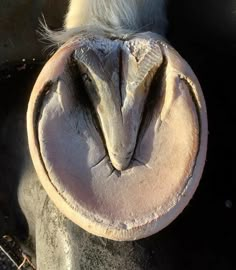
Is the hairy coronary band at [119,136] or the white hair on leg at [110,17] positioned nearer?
the hairy coronary band at [119,136]

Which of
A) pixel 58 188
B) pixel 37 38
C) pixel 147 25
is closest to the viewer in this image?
pixel 58 188

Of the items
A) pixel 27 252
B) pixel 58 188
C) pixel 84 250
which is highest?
pixel 58 188

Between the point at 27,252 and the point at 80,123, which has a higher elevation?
the point at 80,123

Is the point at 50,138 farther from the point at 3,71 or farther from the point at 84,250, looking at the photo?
the point at 3,71

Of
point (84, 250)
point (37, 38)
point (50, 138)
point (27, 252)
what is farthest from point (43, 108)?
point (27, 252)

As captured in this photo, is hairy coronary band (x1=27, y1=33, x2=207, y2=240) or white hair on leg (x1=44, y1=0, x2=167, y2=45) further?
white hair on leg (x1=44, y1=0, x2=167, y2=45)

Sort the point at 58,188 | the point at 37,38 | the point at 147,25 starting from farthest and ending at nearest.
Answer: the point at 37,38, the point at 147,25, the point at 58,188

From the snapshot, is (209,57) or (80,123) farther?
(209,57)

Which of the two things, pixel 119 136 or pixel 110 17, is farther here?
pixel 110 17
